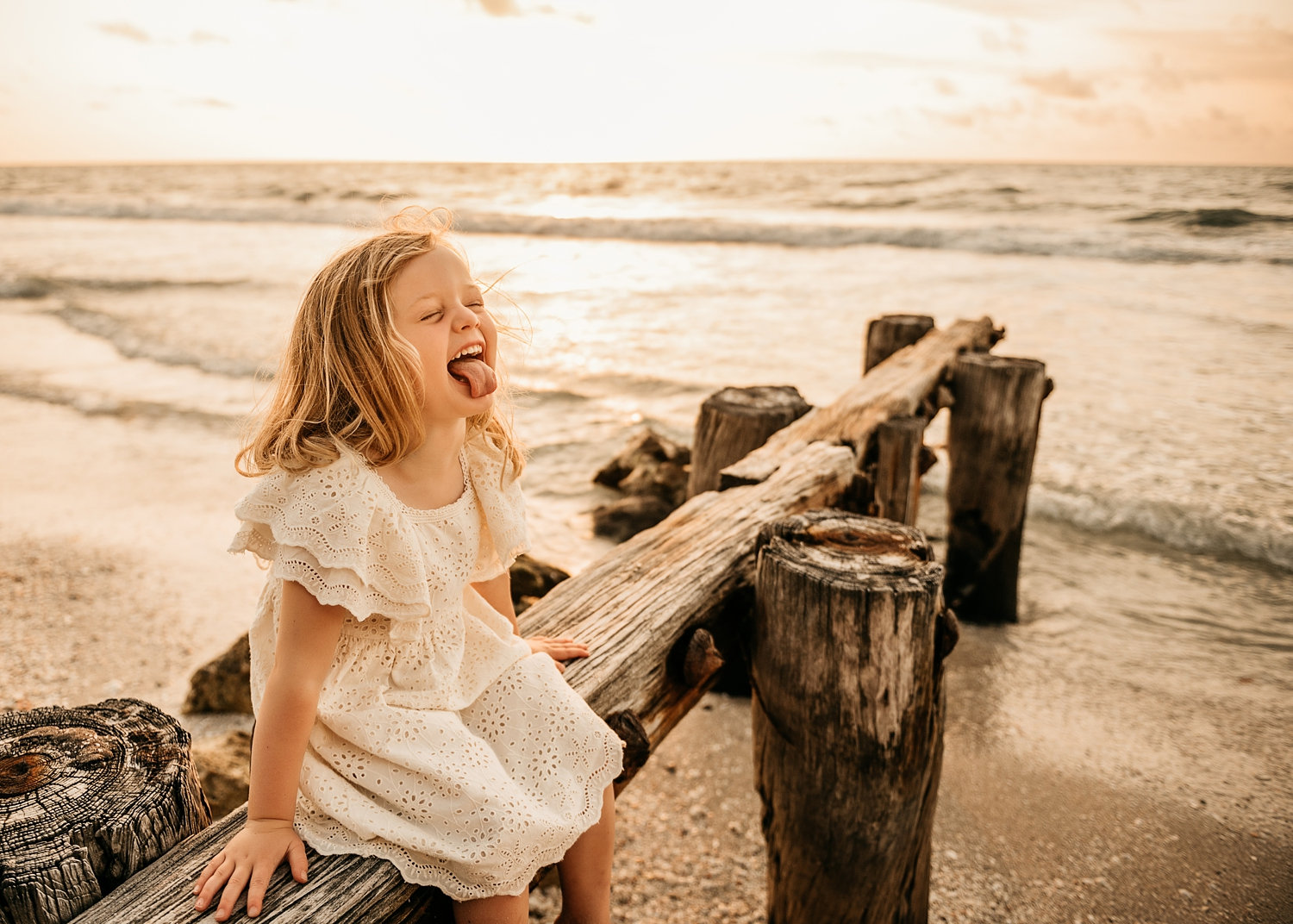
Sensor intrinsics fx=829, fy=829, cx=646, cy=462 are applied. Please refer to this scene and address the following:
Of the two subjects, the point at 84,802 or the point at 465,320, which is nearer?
the point at 84,802

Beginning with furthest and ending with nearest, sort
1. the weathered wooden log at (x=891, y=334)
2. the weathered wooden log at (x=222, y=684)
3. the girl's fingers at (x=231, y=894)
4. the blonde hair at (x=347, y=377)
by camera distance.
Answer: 1. the weathered wooden log at (x=891, y=334)
2. the weathered wooden log at (x=222, y=684)
3. the blonde hair at (x=347, y=377)
4. the girl's fingers at (x=231, y=894)

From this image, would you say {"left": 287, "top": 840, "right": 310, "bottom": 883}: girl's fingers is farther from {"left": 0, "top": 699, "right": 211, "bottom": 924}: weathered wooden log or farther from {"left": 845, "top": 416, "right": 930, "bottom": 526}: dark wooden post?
{"left": 845, "top": 416, "right": 930, "bottom": 526}: dark wooden post

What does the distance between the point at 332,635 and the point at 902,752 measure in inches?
49.3

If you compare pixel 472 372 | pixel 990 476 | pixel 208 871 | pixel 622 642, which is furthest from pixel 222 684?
pixel 990 476

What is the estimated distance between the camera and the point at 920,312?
1066 cm

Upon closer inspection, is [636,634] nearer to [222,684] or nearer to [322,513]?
[322,513]

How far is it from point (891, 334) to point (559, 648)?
166 inches

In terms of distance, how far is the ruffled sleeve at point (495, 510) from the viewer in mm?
1768

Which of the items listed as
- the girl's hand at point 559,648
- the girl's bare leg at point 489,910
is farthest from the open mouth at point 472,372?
the girl's bare leg at point 489,910

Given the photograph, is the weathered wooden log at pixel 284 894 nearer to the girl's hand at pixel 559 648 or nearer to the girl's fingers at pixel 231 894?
the girl's fingers at pixel 231 894

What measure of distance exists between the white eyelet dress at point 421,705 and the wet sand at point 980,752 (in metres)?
1.16

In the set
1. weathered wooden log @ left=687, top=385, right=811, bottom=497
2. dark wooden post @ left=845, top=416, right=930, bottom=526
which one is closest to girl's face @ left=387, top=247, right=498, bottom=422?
weathered wooden log @ left=687, top=385, right=811, bottom=497

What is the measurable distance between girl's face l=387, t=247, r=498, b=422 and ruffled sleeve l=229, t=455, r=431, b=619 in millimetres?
202

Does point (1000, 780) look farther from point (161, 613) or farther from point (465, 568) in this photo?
point (161, 613)
